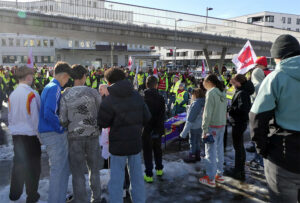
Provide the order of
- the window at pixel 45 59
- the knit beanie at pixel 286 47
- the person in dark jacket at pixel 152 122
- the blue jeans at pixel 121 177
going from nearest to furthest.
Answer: the knit beanie at pixel 286 47, the blue jeans at pixel 121 177, the person in dark jacket at pixel 152 122, the window at pixel 45 59

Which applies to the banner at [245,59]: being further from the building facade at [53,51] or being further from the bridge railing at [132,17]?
the building facade at [53,51]

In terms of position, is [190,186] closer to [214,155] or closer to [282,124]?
[214,155]

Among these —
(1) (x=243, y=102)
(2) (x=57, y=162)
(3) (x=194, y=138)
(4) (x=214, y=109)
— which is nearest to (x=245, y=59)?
(1) (x=243, y=102)

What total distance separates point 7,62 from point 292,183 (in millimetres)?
69664

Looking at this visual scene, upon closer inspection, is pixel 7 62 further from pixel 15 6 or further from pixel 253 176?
pixel 253 176

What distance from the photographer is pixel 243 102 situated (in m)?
4.64

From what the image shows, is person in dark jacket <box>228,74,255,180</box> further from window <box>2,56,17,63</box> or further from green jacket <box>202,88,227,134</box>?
window <box>2,56,17,63</box>

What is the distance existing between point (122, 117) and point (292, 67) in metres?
2.06

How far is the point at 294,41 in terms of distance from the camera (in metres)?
2.38

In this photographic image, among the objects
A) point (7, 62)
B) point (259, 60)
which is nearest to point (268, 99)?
point (259, 60)

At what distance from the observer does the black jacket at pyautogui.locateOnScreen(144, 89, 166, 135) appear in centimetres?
458

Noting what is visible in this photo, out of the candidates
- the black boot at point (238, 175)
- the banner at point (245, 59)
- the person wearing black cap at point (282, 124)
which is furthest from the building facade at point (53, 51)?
the person wearing black cap at point (282, 124)

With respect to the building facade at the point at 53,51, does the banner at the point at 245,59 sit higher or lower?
lower

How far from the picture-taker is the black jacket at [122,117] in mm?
3244
